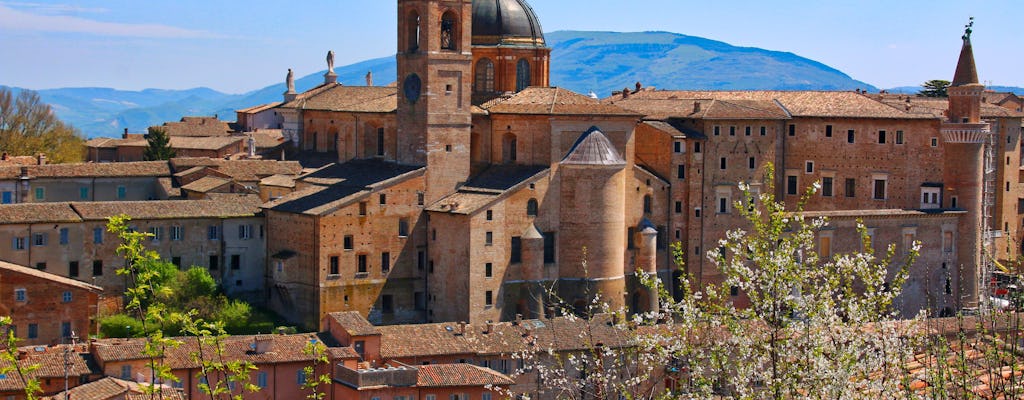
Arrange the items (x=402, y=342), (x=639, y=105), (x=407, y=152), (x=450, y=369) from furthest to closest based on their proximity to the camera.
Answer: (x=639, y=105) < (x=407, y=152) < (x=402, y=342) < (x=450, y=369)

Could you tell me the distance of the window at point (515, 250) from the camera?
45031 millimetres

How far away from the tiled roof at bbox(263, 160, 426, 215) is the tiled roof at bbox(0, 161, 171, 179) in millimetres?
7091

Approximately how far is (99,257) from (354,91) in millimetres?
14914

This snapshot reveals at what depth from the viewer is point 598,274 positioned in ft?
150

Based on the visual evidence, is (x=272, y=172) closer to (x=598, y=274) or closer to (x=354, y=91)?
(x=354, y=91)

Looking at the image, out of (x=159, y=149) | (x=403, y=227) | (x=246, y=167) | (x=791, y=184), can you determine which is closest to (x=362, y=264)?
(x=403, y=227)

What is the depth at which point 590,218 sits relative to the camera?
4569 cm

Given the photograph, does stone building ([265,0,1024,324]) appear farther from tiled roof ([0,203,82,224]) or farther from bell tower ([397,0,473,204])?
tiled roof ([0,203,82,224])

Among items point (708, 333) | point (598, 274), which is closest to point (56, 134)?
point (598, 274)

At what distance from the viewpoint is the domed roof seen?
170 ft

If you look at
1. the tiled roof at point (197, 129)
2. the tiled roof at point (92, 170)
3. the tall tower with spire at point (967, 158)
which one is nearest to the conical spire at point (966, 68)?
the tall tower with spire at point (967, 158)

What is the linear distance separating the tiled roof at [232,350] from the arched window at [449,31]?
11260 mm

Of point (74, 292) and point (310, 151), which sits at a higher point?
point (310, 151)

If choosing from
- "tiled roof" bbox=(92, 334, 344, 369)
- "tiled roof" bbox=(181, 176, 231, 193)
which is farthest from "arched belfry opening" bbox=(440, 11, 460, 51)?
"tiled roof" bbox=(92, 334, 344, 369)
